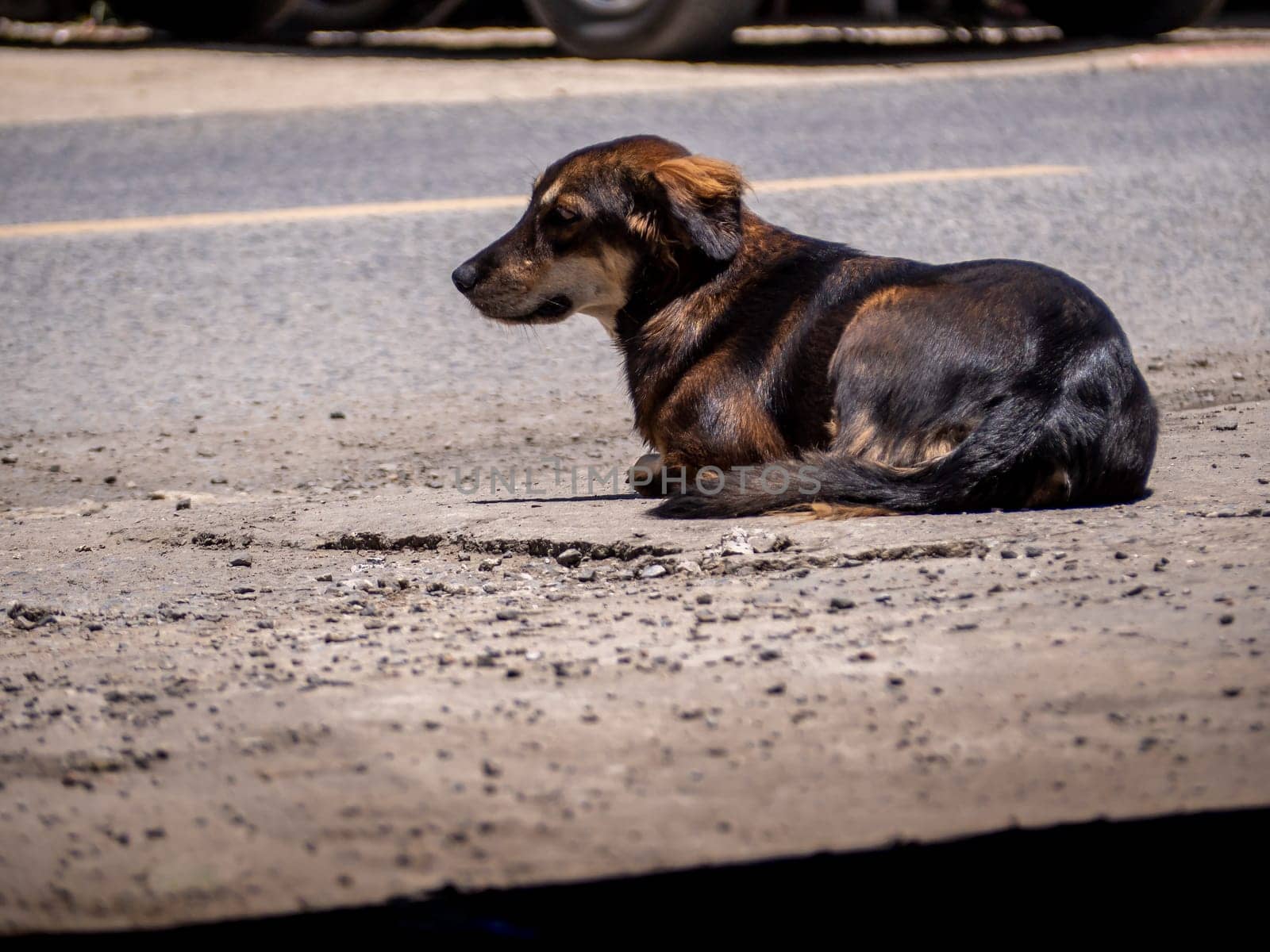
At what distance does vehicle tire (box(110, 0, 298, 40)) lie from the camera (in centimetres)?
→ 1188

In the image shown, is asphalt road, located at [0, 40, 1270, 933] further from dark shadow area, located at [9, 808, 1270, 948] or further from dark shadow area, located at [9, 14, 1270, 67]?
dark shadow area, located at [9, 14, 1270, 67]

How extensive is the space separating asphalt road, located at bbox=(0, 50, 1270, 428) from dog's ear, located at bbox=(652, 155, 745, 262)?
4.88 feet

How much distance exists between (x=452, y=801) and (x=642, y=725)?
1.29 feet

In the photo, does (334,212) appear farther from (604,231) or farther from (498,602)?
(498,602)

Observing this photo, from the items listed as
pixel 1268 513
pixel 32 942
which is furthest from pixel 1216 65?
pixel 32 942

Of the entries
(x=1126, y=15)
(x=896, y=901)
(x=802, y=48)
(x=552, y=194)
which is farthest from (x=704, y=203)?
(x=1126, y=15)

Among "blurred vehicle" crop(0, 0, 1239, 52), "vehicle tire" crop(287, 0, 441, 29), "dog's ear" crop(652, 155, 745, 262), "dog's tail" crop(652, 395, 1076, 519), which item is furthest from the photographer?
"vehicle tire" crop(287, 0, 441, 29)

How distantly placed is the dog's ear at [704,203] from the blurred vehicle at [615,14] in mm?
6598

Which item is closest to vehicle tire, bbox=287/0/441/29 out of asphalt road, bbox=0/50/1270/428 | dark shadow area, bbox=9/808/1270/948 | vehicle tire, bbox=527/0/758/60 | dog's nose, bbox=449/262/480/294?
vehicle tire, bbox=527/0/758/60

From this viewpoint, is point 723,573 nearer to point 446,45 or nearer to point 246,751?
point 246,751

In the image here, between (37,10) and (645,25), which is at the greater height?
(645,25)

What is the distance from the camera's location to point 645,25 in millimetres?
10688

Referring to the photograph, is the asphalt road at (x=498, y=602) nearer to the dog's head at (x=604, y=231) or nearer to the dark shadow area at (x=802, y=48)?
the dog's head at (x=604, y=231)

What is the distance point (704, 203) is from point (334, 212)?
3.65 meters
